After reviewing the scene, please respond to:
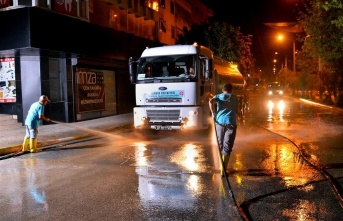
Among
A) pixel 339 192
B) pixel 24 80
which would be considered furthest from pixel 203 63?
pixel 24 80

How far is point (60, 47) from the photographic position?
1672 centimetres

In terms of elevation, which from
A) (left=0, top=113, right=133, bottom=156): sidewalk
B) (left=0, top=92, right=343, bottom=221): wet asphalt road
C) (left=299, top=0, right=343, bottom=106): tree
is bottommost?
(left=0, top=92, right=343, bottom=221): wet asphalt road

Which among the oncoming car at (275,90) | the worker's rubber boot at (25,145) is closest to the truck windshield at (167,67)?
the worker's rubber boot at (25,145)

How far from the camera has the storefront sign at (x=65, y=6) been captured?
55.6 feet

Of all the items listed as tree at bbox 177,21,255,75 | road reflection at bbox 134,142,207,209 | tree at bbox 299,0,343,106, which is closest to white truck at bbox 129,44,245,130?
road reflection at bbox 134,142,207,209

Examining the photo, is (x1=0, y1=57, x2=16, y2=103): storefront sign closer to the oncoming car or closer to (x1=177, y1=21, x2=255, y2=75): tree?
(x1=177, y1=21, x2=255, y2=75): tree

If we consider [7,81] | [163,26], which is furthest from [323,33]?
[7,81]

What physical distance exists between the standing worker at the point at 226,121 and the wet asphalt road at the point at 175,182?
0.50 meters

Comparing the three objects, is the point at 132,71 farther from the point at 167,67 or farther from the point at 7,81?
the point at 7,81

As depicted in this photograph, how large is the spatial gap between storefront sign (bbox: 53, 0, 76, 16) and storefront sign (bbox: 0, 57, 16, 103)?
4053 mm

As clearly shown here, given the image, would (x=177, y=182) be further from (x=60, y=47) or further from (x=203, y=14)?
(x=203, y=14)

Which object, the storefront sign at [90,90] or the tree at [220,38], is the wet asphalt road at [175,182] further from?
the tree at [220,38]

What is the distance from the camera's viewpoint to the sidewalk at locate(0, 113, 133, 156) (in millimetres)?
12571

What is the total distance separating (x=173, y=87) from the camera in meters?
13.1
